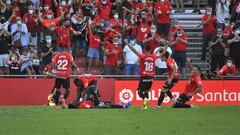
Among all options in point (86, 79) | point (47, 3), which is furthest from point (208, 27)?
point (86, 79)

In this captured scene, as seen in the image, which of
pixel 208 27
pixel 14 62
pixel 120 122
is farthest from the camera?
pixel 208 27

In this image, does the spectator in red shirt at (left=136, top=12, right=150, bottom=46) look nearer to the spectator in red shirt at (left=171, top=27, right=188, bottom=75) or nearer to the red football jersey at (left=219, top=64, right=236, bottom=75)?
the spectator in red shirt at (left=171, top=27, right=188, bottom=75)

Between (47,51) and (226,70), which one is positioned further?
(47,51)

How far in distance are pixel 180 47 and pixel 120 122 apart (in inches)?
495

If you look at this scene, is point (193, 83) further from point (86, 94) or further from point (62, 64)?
point (62, 64)

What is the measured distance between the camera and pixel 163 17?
31.5m

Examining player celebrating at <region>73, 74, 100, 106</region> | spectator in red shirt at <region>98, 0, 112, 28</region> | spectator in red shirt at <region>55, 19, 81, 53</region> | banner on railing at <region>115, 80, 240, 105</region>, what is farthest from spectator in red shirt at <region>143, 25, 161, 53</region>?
player celebrating at <region>73, 74, 100, 106</region>

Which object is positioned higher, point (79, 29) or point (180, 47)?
point (79, 29)

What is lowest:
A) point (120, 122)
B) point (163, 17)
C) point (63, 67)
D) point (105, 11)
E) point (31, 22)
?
point (120, 122)

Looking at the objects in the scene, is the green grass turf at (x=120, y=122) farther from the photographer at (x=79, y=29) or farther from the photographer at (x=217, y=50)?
the photographer at (x=79, y=29)

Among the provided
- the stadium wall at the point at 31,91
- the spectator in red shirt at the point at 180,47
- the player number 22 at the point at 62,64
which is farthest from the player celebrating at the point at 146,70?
the spectator in red shirt at the point at 180,47

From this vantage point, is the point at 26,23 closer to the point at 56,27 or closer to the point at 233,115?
the point at 56,27

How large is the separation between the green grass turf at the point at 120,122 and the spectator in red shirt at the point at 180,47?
302 inches

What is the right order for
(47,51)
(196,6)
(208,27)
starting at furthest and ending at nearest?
(196,6), (208,27), (47,51)
